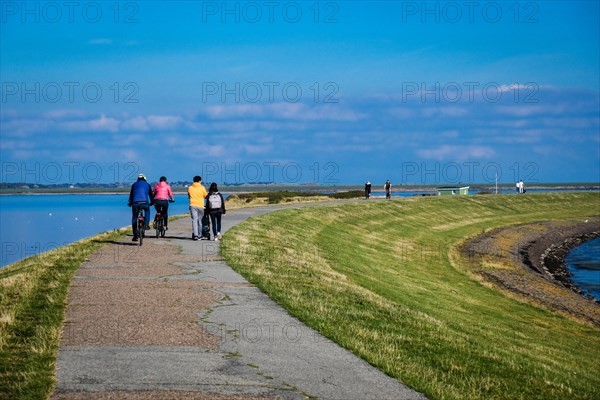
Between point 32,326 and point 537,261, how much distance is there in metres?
46.3

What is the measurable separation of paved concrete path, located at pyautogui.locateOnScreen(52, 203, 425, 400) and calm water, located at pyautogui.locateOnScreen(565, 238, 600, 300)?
28.4 meters

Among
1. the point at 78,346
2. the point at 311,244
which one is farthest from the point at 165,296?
the point at 311,244

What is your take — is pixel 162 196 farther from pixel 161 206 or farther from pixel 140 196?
pixel 140 196

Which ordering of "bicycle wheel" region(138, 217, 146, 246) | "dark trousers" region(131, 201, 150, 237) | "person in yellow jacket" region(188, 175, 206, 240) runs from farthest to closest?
1. "person in yellow jacket" region(188, 175, 206, 240)
2. "dark trousers" region(131, 201, 150, 237)
3. "bicycle wheel" region(138, 217, 146, 246)

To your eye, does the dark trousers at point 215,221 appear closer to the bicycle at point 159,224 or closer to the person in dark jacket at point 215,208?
the person in dark jacket at point 215,208

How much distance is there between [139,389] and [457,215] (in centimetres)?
7756

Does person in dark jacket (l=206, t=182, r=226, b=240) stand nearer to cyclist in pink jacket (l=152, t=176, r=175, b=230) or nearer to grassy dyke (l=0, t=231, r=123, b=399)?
cyclist in pink jacket (l=152, t=176, r=175, b=230)

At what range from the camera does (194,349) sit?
10961 mm

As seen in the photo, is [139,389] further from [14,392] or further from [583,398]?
[583,398]

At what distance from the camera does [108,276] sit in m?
18.3

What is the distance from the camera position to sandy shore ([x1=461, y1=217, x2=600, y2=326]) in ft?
113

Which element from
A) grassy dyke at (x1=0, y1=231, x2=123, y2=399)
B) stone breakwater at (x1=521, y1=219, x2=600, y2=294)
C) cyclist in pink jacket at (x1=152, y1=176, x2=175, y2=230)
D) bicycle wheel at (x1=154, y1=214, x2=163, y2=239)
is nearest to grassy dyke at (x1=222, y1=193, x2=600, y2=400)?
bicycle wheel at (x1=154, y1=214, x2=163, y2=239)

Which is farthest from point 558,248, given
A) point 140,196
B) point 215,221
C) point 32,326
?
point 32,326

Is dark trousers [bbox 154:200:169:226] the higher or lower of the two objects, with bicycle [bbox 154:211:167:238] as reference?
higher
